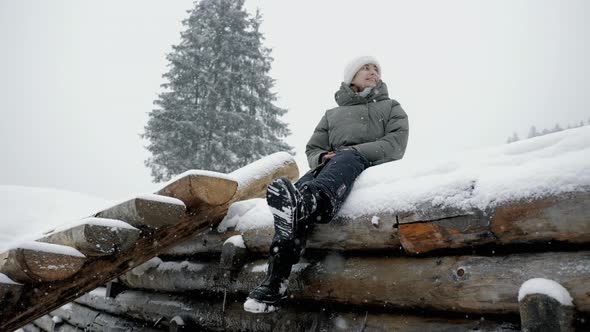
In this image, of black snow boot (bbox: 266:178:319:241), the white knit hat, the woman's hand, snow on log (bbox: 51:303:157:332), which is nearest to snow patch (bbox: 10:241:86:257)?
black snow boot (bbox: 266:178:319:241)

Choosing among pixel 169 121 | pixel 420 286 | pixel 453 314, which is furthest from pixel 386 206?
pixel 169 121

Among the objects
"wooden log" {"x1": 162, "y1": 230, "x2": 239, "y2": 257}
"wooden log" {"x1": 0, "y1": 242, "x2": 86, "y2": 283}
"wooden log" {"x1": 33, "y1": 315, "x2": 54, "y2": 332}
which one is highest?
"wooden log" {"x1": 0, "y1": 242, "x2": 86, "y2": 283}

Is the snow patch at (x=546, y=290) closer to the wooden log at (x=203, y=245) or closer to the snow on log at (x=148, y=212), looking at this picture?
the snow on log at (x=148, y=212)

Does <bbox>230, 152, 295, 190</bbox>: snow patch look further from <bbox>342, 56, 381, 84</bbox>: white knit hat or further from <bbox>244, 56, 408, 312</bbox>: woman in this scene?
<bbox>342, 56, 381, 84</bbox>: white knit hat

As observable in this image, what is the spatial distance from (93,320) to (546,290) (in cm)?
498

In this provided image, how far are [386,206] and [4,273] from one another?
247cm

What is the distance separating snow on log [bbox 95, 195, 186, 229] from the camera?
8.56 feet

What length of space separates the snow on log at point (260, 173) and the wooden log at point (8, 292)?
1.84 m

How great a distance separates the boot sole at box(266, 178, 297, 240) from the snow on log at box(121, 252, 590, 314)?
0.47 metres

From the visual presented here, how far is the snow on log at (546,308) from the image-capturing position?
1.61 m

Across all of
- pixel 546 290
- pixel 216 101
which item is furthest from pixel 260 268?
pixel 216 101

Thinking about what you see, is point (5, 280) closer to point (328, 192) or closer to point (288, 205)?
point (288, 205)

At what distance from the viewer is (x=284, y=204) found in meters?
2.42

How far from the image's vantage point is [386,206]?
2.41 m
